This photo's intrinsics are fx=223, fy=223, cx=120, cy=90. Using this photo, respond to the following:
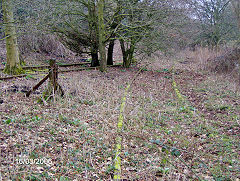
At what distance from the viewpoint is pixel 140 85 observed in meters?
11.8

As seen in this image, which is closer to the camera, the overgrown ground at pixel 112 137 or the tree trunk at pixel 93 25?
the overgrown ground at pixel 112 137

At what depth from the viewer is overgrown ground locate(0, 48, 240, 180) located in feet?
13.2

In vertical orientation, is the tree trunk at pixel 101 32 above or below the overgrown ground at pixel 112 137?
above

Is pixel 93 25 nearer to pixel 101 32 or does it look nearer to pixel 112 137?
pixel 101 32

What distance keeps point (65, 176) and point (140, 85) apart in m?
8.50

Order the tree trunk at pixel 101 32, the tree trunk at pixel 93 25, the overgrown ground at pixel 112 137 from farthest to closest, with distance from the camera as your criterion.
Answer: the tree trunk at pixel 93 25, the tree trunk at pixel 101 32, the overgrown ground at pixel 112 137

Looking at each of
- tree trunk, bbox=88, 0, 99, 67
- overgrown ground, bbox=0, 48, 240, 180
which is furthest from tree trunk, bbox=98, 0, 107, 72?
overgrown ground, bbox=0, 48, 240, 180

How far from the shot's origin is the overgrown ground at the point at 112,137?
4.02m

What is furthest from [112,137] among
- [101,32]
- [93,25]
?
[93,25]

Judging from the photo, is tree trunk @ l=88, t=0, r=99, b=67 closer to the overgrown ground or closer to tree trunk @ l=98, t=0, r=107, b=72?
tree trunk @ l=98, t=0, r=107, b=72

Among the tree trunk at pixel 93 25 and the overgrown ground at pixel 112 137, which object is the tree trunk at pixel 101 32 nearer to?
the tree trunk at pixel 93 25

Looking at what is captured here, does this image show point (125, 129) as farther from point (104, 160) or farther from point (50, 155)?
point (50, 155)

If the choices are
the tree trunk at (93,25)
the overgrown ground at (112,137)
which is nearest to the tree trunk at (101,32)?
the tree trunk at (93,25)

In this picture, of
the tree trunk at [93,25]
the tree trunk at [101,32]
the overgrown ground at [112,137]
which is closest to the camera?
the overgrown ground at [112,137]
